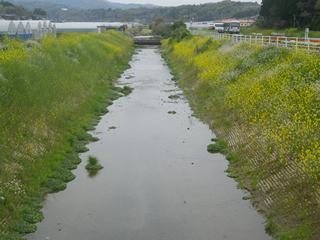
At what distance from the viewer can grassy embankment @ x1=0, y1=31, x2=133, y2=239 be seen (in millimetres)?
10258

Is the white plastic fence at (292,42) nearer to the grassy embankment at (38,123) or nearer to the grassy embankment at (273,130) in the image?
the grassy embankment at (273,130)

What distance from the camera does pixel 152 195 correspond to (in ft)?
37.7

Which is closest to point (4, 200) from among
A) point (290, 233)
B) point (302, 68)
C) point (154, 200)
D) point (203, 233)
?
point (154, 200)

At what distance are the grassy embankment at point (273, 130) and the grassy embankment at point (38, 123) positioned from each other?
5.94m

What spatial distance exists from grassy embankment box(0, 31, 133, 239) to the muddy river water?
51 cm

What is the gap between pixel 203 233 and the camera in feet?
30.8

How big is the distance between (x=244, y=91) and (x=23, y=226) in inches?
468

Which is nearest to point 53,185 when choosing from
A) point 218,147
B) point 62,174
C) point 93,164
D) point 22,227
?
point 62,174

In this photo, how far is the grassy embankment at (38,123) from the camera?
10.3 metres

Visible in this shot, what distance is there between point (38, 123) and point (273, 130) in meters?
8.67

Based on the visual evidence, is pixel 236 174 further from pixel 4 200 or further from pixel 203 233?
pixel 4 200

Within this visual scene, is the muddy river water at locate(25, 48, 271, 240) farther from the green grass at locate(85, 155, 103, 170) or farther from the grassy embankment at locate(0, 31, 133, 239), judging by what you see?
the grassy embankment at locate(0, 31, 133, 239)

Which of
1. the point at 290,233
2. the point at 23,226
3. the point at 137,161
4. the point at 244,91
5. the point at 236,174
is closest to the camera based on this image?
the point at 290,233

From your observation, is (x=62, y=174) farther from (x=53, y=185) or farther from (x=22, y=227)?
(x=22, y=227)
